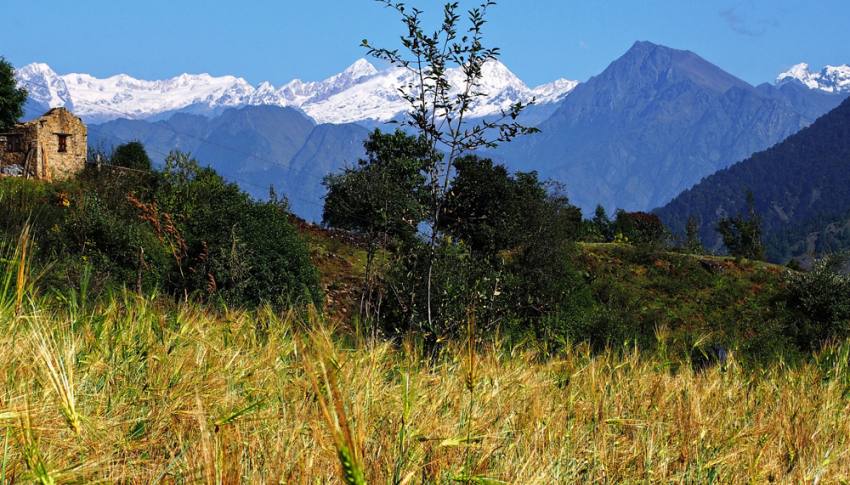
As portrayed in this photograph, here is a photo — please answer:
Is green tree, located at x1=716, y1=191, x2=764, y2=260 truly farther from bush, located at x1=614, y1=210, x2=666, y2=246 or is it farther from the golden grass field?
the golden grass field

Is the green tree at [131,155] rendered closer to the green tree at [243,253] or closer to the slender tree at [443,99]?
the green tree at [243,253]

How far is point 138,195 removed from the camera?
35.7m

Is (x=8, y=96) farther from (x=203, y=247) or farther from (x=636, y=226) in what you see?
(x=636, y=226)

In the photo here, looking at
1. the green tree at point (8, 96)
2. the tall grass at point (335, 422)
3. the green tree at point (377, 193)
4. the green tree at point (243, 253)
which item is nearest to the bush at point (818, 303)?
the green tree at point (377, 193)

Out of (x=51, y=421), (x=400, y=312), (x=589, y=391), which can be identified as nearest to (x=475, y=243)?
(x=400, y=312)

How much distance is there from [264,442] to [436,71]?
11.2 meters

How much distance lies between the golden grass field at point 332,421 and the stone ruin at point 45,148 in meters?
38.9

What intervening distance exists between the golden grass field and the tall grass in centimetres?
1

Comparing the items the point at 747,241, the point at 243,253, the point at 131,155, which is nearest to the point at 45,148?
the point at 131,155

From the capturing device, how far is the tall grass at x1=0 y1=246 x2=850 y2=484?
2547 millimetres

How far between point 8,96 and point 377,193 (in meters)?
35.4

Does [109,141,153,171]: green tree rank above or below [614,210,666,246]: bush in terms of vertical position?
above

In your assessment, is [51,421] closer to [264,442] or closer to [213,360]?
[264,442]

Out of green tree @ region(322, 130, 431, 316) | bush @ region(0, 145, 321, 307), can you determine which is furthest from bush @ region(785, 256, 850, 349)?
bush @ region(0, 145, 321, 307)
